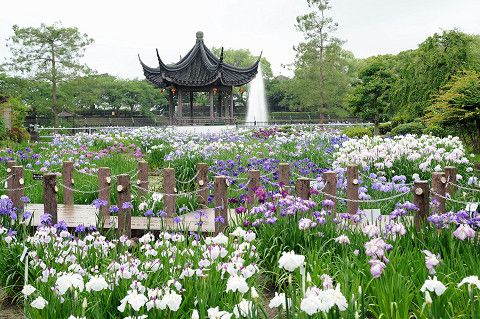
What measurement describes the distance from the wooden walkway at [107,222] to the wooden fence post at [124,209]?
0.14m

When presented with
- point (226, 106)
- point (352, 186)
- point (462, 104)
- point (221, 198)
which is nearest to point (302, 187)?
point (221, 198)

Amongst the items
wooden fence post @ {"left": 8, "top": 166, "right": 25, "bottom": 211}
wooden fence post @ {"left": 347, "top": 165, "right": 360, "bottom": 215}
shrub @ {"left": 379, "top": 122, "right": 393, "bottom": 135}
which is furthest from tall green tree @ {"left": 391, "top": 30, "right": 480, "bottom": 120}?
wooden fence post @ {"left": 8, "top": 166, "right": 25, "bottom": 211}

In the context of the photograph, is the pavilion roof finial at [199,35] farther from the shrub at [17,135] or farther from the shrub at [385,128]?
the shrub at [17,135]

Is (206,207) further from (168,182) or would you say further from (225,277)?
(225,277)

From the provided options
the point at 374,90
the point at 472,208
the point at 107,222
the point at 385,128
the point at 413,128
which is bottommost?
the point at 107,222

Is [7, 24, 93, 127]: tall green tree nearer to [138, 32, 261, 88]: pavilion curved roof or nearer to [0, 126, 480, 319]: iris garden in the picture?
[138, 32, 261, 88]: pavilion curved roof

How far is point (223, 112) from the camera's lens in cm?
3488

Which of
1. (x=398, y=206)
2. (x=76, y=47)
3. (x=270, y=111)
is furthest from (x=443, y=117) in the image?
(x=270, y=111)

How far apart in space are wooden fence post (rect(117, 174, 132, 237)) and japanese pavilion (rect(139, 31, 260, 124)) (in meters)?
23.3

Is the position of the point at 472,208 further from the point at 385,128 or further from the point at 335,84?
the point at 335,84

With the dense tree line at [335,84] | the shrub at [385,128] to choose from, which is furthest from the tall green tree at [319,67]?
the shrub at [385,128]

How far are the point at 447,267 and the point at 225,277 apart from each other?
63.9 inches

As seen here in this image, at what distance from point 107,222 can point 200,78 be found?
79.6ft

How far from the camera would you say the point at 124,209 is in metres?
6.19
